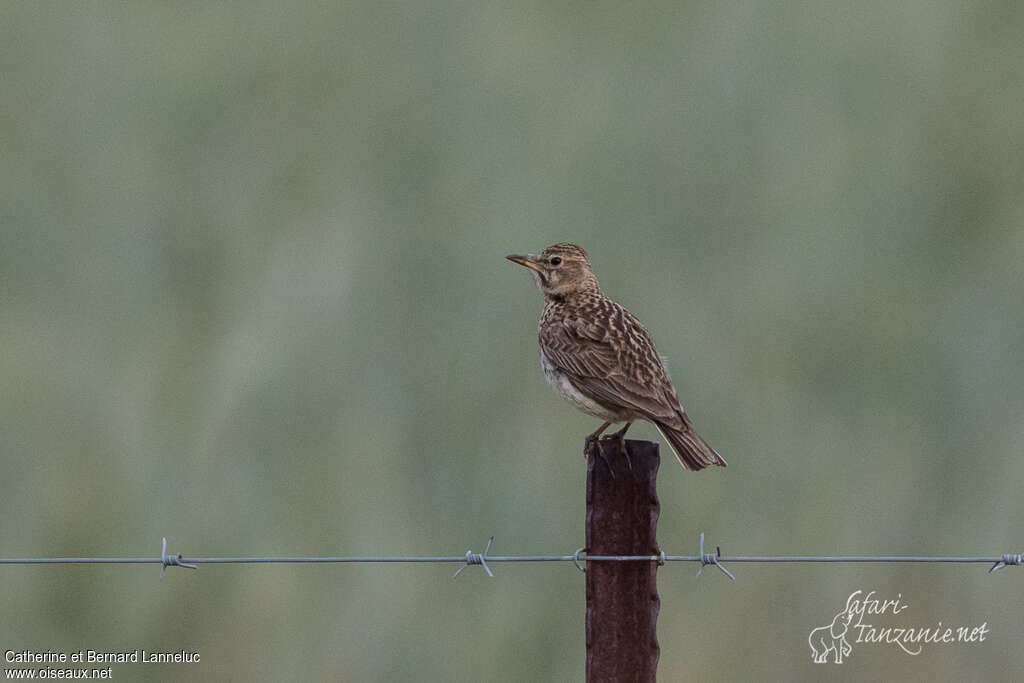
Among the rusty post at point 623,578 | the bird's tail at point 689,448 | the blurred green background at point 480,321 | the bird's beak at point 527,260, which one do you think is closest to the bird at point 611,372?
the bird's tail at point 689,448

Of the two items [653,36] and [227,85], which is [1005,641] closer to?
[653,36]

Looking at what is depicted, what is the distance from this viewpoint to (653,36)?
28.6ft

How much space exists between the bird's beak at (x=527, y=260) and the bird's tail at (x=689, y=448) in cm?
125

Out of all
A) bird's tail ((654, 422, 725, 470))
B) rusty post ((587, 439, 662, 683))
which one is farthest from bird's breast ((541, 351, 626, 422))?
rusty post ((587, 439, 662, 683))

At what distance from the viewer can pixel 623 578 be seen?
382 cm

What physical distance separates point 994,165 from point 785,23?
1407mm

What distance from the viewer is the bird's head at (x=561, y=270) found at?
628 centimetres

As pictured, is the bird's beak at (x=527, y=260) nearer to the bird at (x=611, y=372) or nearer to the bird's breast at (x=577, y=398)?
the bird at (x=611, y=372)

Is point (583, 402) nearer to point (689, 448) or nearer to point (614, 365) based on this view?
point (614, 365)

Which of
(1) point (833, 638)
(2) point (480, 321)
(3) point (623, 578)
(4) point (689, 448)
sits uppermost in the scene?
(2) point (480, 321)

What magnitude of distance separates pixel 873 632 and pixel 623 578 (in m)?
2.47

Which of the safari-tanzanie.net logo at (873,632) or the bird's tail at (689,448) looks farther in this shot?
the safari-tanzanie.net logo at (873,632)

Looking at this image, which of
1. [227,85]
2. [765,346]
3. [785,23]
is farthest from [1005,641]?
[227,85]

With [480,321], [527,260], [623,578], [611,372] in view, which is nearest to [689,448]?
[611,372]
